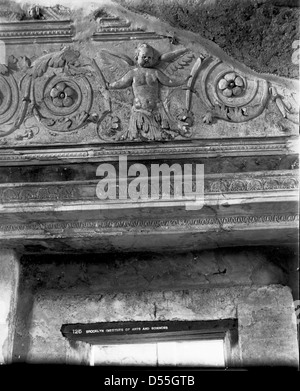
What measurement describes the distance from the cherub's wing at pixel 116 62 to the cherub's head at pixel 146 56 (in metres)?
0.06

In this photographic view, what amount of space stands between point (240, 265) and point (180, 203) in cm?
75

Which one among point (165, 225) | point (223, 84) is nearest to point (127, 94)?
point (223, 84)

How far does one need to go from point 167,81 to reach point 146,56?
0.20m

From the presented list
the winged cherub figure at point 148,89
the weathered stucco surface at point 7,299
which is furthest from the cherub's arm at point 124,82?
the weathered stucco surface at point 7,299

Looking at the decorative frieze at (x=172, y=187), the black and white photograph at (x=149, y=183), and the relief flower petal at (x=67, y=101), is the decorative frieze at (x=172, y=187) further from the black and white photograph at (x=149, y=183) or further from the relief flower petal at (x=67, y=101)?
the relief flower petal at (x=67, y=101)

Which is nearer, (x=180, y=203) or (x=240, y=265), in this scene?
(x=180, y=203)

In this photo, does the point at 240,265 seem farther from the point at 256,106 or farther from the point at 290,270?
the point at 256,106

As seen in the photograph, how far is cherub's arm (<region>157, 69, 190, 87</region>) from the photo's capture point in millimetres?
3778

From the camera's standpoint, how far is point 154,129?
3686mm

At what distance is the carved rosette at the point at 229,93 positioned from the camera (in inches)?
147

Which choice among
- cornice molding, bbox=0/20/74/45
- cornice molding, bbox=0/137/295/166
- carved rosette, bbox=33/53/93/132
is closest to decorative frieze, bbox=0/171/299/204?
cornice molding, bbox=0/137/295/166

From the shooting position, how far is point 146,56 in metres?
3.75

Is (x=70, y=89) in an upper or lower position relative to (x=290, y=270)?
upper

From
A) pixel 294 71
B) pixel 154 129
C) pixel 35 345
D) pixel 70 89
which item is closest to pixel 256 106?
pixel 294 71
